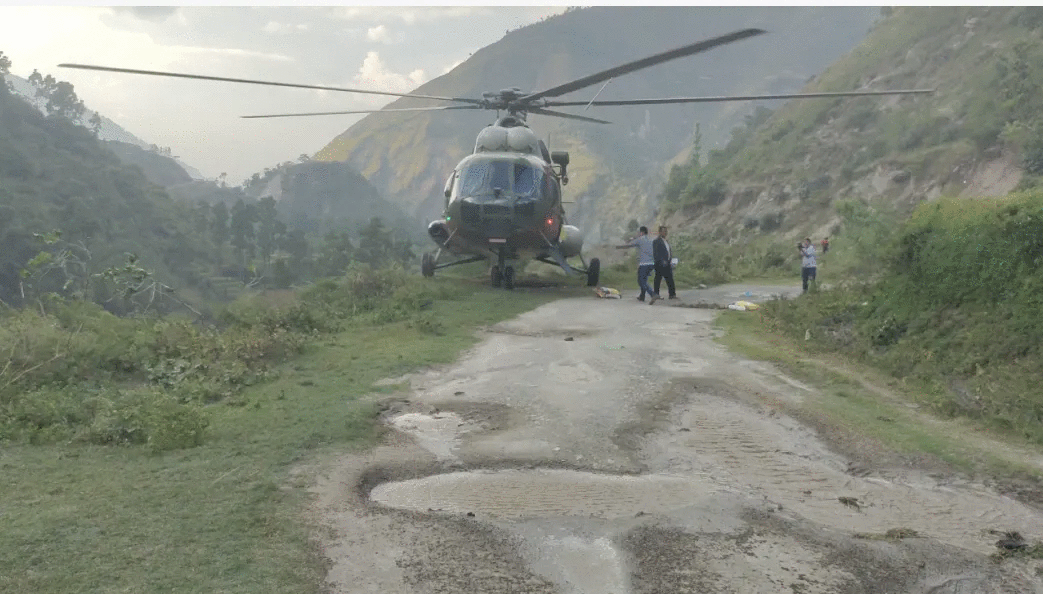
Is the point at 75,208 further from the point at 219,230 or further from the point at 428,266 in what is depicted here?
the point at 428,266

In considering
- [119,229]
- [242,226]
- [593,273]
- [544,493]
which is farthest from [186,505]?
[242,226]

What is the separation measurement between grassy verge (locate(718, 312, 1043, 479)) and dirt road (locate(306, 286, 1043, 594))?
15.1 inches

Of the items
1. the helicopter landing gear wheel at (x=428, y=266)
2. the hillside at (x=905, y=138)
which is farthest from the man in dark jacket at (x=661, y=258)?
the hillside at (x=905, y=138)

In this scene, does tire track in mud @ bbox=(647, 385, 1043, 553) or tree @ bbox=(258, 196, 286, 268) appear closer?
tire track in mud @ bbox=(647, 385, 1043, 553)

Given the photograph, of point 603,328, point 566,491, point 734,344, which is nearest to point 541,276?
point 603,328

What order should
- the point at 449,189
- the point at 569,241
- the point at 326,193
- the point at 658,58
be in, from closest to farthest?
the point at 658,58 → the point at 449,189 → the point at 569,241 → the point at 326,193

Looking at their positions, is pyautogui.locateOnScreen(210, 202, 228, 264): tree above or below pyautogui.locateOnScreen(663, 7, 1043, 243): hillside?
below

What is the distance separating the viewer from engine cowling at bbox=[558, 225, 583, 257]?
18.8 m

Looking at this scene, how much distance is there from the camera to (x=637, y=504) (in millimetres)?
4973

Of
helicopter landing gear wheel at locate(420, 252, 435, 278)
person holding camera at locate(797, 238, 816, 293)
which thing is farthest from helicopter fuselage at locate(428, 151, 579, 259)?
person holding camera at locate(797, 238, 816, 293)

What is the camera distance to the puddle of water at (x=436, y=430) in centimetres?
617

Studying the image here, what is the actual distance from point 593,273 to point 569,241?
97 centimetres

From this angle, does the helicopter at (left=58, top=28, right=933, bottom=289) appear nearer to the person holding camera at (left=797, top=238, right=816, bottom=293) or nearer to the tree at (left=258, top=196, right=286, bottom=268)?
the person holding camera at (left=797, top=238, right=816, bottom=293)

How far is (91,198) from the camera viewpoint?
68.6 m
